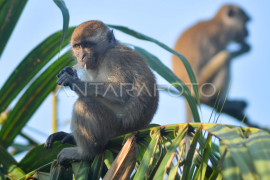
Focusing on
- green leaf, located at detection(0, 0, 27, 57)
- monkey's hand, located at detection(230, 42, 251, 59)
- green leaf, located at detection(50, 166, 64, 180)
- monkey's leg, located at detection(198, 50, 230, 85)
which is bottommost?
monkey's leg, located at detection(198, 50, 230, 85)

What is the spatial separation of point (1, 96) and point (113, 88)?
134 cm

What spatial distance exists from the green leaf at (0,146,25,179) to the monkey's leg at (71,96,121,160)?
688 mm

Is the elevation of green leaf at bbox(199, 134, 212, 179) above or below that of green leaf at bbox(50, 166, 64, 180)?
above

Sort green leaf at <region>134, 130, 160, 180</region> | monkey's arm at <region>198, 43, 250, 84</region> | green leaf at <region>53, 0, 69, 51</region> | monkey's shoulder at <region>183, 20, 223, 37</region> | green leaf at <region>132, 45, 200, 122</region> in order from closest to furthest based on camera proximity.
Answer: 1. green leaf at <region>134, 130, 160, 180</region>
2. green leaf at <region>53, 0, 69, 51</region>
3. green leaf at <region>132, 45, 200, 122</region>
4. monkey's arm at <region>198, 43, 250, 84</region>
5. monkey's shoulder at <region>183, 20, 223, 37</region>

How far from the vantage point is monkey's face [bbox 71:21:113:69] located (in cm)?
379

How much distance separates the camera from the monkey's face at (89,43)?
379 cm

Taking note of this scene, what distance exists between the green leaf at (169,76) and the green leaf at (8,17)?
1469 millimetres

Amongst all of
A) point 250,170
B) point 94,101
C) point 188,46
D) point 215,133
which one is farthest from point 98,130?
point 188,46

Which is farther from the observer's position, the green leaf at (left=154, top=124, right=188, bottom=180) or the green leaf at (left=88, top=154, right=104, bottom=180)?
the green leaf at (left=88, top=154, right=104, bottom=180)

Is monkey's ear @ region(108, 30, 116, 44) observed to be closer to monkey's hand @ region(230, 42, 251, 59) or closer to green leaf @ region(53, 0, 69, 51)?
green leaf @ region(53, 0, 69, 51)

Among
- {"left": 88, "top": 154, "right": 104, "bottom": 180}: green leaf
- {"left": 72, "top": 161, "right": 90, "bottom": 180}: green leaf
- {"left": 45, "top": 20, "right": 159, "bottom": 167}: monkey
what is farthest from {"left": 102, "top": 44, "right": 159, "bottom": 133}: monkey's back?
{"left": 72, "top": 161, "right": 90, "bottom": 180}: green leaf

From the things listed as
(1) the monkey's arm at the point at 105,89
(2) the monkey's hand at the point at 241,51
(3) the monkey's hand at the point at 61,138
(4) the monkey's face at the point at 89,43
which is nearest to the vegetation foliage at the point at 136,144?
(3) the monkey's hand at the point at 61,138

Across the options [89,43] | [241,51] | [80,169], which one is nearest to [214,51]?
[241,51]

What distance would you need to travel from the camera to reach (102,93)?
3479 mm
